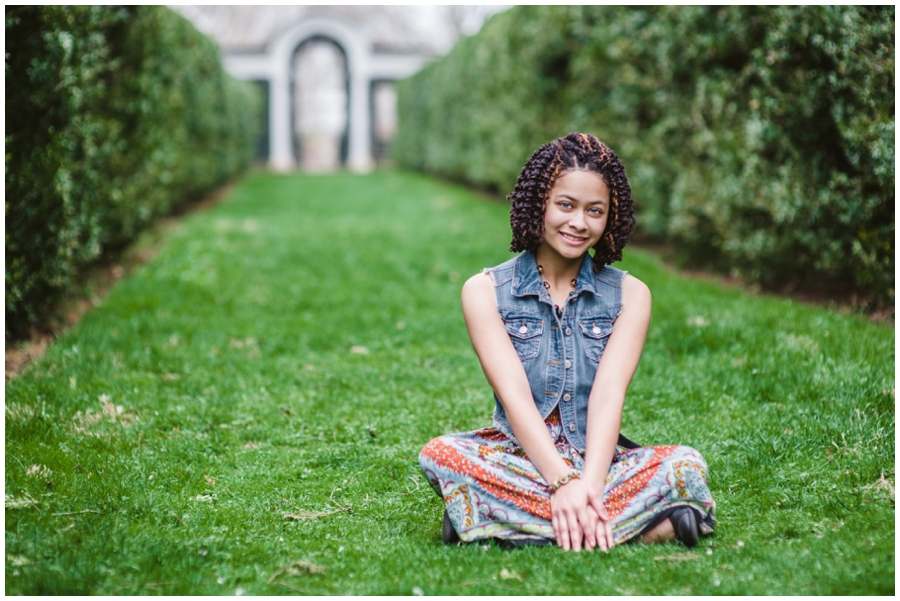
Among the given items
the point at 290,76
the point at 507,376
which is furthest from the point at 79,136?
the point at 290,76

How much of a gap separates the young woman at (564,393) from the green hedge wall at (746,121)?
259 centimetres

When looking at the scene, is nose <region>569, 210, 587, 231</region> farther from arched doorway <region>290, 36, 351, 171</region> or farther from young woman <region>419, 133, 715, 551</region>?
arched doorway <region>290, 36, 351, 171</region>

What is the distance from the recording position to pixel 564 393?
2.84 meters

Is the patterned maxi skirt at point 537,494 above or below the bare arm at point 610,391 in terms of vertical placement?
below

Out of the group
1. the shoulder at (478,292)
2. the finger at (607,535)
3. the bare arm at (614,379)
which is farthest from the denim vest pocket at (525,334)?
the finger at (607,535)

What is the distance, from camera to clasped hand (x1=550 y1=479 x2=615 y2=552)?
100 inches

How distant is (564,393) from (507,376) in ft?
0.79

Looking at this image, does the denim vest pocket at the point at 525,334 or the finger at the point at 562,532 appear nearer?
the finger at the point at 562,532

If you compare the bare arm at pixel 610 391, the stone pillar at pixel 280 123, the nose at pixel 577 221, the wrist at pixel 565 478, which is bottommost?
the stone pillar at pixel 280 123

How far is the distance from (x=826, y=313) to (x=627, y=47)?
355cm

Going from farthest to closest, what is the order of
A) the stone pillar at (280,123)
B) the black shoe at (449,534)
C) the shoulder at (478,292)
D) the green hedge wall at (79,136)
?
1. the stone pillar at (280,123)
2. the green hedge wall at (79,136)
3. the shoulder at (478,292)
4. the black shoe at (449,534)

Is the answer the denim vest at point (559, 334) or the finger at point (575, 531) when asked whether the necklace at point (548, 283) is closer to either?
the denim vest at point (559, 334)

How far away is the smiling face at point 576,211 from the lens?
2758 millimetres

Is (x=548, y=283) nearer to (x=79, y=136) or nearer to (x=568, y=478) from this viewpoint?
(x=568, y=478)
